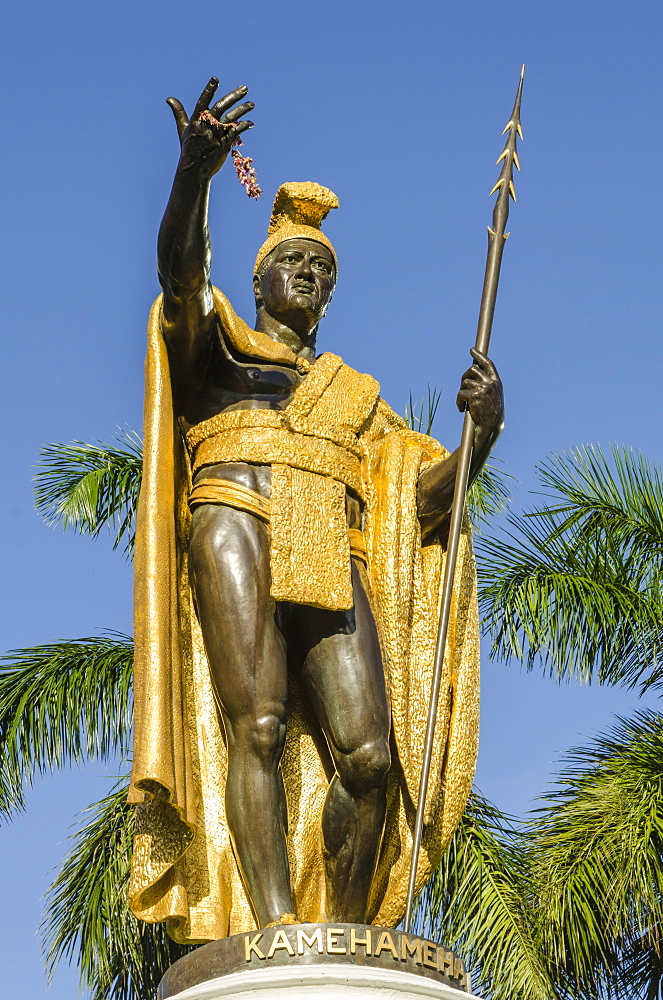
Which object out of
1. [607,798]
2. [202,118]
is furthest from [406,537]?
[607,798]

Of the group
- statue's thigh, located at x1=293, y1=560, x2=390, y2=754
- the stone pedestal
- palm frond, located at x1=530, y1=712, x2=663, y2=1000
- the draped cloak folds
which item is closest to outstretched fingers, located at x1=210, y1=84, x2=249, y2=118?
the draped cloak folds

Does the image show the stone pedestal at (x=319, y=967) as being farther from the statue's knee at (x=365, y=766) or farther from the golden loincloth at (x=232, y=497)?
the golden loincloth at (x=232, y=497)

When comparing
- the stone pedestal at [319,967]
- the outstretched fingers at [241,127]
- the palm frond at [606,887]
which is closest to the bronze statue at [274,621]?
the outstretched fingers at [241,127]

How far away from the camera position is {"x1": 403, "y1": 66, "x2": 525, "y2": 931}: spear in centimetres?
755

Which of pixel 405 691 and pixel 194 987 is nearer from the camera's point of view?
pixel 194 987

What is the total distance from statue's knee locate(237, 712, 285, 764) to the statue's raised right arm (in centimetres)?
159

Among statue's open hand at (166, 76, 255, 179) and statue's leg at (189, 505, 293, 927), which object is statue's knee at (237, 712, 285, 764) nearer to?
statue's leg at (189, 505, 293, 927)

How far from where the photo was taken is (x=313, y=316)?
8602mm

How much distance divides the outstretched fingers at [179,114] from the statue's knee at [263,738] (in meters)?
2.35

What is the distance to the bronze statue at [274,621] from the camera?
747cm

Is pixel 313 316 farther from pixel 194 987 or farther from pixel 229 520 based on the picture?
pixel 194 987

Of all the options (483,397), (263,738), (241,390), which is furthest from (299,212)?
(263,738)

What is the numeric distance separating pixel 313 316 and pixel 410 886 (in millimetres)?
Answer: 2671

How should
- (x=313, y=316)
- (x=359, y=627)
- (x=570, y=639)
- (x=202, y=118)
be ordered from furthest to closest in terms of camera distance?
(x=570, y=639), (x=313, y=316), (x=359, y=627), (x=202, y=118)
